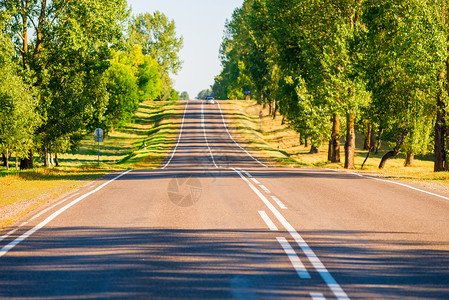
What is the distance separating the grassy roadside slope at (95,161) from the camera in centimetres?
1300

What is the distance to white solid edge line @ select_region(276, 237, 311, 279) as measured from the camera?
19.0 ft

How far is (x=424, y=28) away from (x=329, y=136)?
44.0ft

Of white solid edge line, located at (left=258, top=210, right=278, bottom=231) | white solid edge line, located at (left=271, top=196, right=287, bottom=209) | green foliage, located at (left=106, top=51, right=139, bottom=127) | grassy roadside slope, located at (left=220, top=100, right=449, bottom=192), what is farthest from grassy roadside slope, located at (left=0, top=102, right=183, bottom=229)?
grassy roadside slope, located at (left=220, top=100, right=449, bottom=192)

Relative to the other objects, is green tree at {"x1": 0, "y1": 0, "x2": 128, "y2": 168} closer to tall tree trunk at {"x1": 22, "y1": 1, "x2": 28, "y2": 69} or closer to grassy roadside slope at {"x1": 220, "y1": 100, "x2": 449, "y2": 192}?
tall tree trunk at {"x1": 22, "y1": 1, "x2": 28, "y2": 69}

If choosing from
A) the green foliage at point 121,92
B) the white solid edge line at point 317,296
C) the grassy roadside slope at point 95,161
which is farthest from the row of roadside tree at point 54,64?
the green foliage at point 121,92

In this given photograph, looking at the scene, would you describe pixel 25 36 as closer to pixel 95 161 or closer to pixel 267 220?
pixel 267 220

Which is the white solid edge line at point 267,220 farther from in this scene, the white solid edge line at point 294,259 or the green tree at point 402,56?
the green tree at point 402,56

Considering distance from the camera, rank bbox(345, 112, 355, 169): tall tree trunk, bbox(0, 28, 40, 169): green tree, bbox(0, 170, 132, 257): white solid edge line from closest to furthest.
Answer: bbox(0, 170, 132, 257): white solid edge line < bbox(0, 28, 40, 169): green tree < bbox(345, 112, 355, 169): tall tree trunk

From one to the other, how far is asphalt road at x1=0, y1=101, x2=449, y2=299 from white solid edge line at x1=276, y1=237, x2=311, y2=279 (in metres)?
0.01

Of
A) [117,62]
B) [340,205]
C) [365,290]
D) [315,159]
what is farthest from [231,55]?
[365,290]

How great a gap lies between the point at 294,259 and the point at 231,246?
1090 millimetres

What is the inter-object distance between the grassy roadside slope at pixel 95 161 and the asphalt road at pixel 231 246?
Answer: 1.22 m

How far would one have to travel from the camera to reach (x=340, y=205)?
1119 centimetres

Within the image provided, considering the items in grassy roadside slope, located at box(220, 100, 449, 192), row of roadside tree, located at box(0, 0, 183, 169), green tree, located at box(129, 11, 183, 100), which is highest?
green tree, located at box(129, 11, 183, 100)
